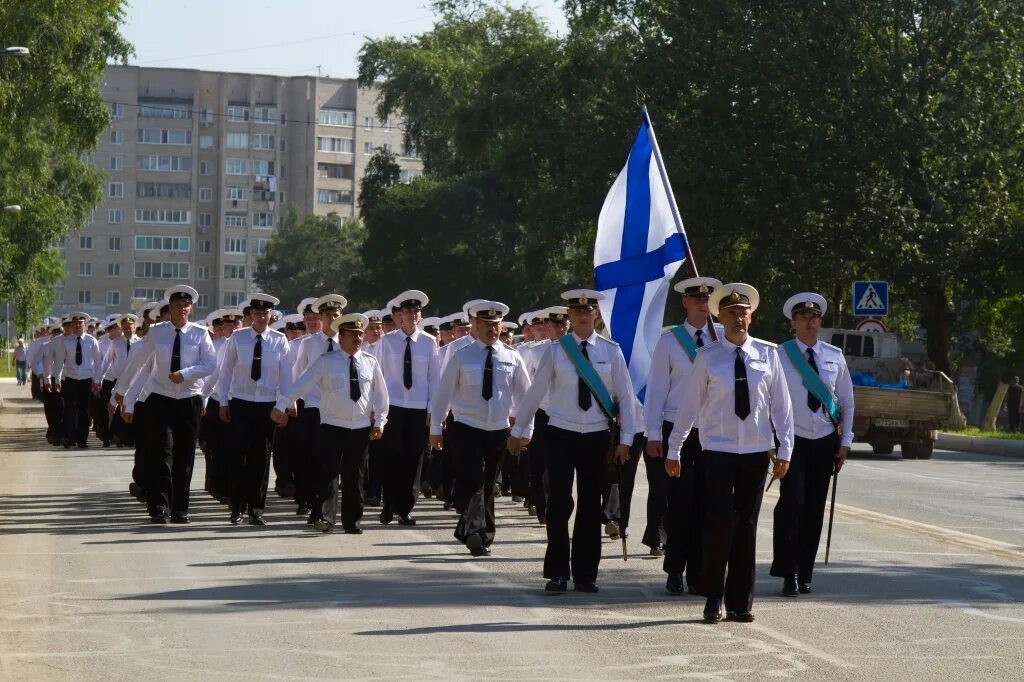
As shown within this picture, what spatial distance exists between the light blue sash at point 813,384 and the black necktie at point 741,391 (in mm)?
1600

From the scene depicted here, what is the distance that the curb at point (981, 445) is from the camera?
115 ft

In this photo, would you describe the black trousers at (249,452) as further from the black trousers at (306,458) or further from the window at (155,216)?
the window at (155,216)

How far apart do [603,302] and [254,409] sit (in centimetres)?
406

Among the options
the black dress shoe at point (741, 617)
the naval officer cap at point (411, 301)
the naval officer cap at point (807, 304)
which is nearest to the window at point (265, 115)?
the naval officer cap at point (411, 301)

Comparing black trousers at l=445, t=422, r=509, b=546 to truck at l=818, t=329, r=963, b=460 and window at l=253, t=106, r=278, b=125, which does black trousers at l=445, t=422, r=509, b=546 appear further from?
window at l=253, t=106, r=278, b=125

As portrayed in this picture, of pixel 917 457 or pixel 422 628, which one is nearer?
pixel 422 628

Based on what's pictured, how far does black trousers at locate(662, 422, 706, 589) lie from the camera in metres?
11.4

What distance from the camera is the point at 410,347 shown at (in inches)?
673

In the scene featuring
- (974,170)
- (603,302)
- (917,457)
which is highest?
(974,170)

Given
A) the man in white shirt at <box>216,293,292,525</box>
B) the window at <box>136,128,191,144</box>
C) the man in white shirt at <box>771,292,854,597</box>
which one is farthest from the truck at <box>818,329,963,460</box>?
the window at <box>136,128,191,144</box>

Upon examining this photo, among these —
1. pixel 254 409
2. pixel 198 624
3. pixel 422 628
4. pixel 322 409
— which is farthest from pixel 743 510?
pixel 254 409

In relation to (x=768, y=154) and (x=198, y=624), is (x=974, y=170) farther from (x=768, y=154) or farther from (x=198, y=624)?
(x=198, y=624)

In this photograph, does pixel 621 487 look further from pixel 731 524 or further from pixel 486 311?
pixel 731 524

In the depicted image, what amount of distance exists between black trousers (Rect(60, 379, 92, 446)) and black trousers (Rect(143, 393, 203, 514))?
45.6 ft
